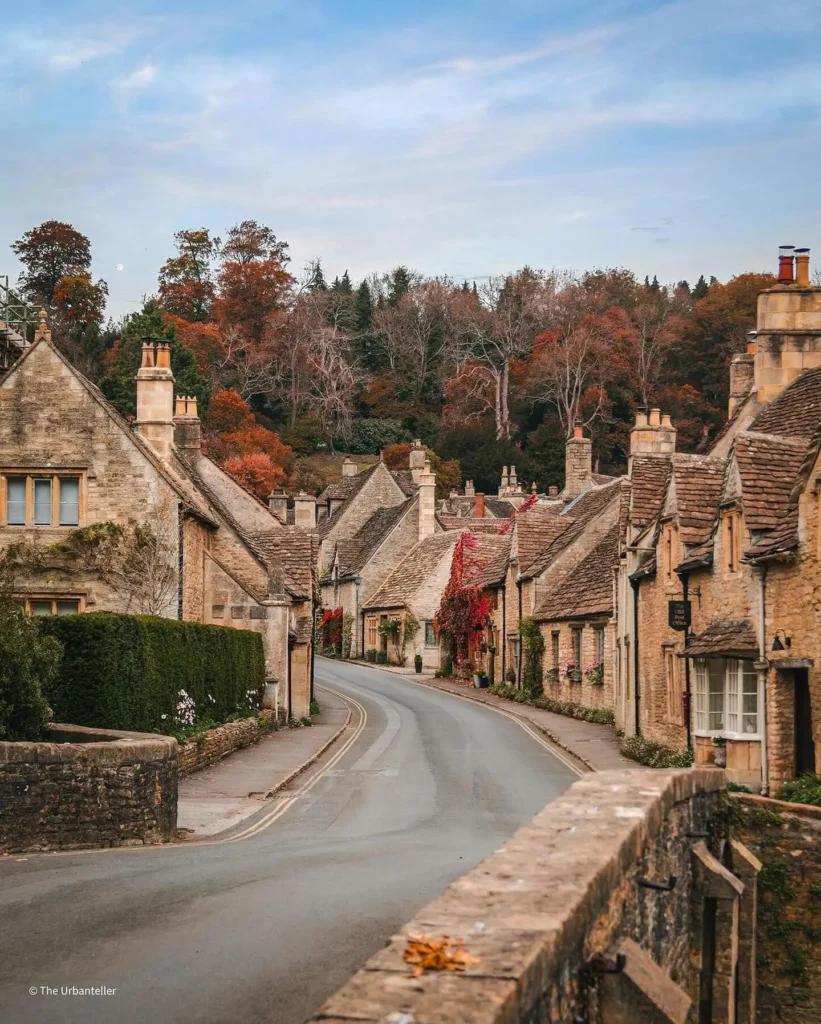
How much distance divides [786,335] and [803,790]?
1340 cm

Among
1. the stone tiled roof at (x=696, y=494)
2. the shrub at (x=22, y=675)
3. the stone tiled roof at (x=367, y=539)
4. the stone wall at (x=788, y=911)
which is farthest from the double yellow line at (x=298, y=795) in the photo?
the stone tiled roof at (x=367, y=539)

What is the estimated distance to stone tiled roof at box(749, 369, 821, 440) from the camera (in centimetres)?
2584

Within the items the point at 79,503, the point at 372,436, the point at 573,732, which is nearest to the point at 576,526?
the point at 573,732

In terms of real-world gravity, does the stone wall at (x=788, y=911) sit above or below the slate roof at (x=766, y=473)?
below

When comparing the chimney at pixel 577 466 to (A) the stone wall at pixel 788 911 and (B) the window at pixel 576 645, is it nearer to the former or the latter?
(B) the window at pixel 576 645

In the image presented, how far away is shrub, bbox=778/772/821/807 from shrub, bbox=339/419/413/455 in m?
90.2

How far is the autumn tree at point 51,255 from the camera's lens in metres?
112

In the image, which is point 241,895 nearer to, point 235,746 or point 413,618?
point 235,746

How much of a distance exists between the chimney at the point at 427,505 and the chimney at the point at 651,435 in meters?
29.9

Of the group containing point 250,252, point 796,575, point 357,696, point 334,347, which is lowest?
point 357,696

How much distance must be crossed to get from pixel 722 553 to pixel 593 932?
17032 mm

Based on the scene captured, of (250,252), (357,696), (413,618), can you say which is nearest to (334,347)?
(250,252)

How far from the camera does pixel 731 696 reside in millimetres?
22812

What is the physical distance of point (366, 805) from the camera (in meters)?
21.9
